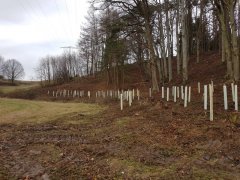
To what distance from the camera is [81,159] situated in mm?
9094

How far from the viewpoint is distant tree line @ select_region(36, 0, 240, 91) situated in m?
23.0

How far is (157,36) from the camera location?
1534 inches

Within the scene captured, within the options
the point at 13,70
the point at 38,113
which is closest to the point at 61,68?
the point at 13,70

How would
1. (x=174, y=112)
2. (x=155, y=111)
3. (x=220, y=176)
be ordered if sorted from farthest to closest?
(x=155, y=111), (x=174, y=112), (x=220, y=176)

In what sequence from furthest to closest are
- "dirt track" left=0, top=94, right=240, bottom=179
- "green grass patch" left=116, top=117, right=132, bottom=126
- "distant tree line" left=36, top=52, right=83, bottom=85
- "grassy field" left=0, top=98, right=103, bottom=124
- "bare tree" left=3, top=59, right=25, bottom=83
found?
1. "bare tree" left=3, top=59, right=25, bottom=83
2. "distant tree line" left=36, top=52, right=83, bottom=85
3. "grassy field" left=0, top=98, right=103, bottom=124
4. "green grass patch" left=116, top=117, right=132, bottom=126
5. "dirt track" left=0, top=94, right=240, bottom=179

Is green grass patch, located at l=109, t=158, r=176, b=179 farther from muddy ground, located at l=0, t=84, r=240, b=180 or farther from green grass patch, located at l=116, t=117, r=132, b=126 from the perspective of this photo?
green grass patch, located at l=116, t=117, r=132, b=126

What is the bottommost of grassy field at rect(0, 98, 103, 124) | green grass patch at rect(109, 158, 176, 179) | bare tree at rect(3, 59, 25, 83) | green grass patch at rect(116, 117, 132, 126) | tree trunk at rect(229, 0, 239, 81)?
green grass patch at rect(109, 158, 176, 179)

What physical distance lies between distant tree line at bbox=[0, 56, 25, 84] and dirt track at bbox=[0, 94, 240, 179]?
309 feet

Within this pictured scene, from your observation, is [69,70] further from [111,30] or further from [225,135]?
[225,135]

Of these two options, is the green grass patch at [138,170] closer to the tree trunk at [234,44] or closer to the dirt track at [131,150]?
the dirt track at [131,150]

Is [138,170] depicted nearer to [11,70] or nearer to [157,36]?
[157,36]

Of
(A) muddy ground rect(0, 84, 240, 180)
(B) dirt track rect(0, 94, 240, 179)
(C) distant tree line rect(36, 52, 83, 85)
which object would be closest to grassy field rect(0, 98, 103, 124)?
(A) muddy ground rect(0, 84, 240, 180)

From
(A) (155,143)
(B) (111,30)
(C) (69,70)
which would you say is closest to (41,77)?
(C) (69,70)

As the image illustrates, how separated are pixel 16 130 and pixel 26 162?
235 inches
